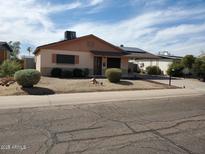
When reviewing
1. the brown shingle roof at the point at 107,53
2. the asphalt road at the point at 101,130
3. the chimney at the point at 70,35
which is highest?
the chimney at the point at 70,35

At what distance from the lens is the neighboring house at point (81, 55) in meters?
23.8

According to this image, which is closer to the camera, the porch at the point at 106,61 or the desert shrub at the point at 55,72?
the desert shrub at the point at 55,72

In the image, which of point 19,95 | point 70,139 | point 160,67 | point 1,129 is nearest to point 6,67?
point 19,95

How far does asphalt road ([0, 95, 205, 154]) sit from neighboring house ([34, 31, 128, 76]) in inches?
600

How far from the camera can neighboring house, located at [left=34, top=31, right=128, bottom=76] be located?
23.8 m

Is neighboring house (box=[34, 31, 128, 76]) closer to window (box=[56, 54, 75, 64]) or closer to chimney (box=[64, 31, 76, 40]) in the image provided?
window (box=[56, 54, 75, 64])

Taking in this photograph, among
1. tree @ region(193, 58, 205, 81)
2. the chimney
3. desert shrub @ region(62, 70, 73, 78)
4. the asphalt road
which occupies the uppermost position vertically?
the chimney

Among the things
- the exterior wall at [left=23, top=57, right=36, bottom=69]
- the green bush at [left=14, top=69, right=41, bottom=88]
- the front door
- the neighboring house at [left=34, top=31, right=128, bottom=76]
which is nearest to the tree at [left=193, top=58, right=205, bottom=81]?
the neighboring house at [left=34, top=31, right=128, bottom=76]

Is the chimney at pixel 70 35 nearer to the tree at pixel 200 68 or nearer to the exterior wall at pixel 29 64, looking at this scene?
the exterior wall at pixel 29 64

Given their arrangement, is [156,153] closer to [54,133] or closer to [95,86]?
[54,133]

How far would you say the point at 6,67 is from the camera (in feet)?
64.7

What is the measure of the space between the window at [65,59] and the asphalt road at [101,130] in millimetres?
15404

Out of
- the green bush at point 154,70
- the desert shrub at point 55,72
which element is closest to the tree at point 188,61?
the green bush at point 154,70

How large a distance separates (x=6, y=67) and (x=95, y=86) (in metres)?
8.75
